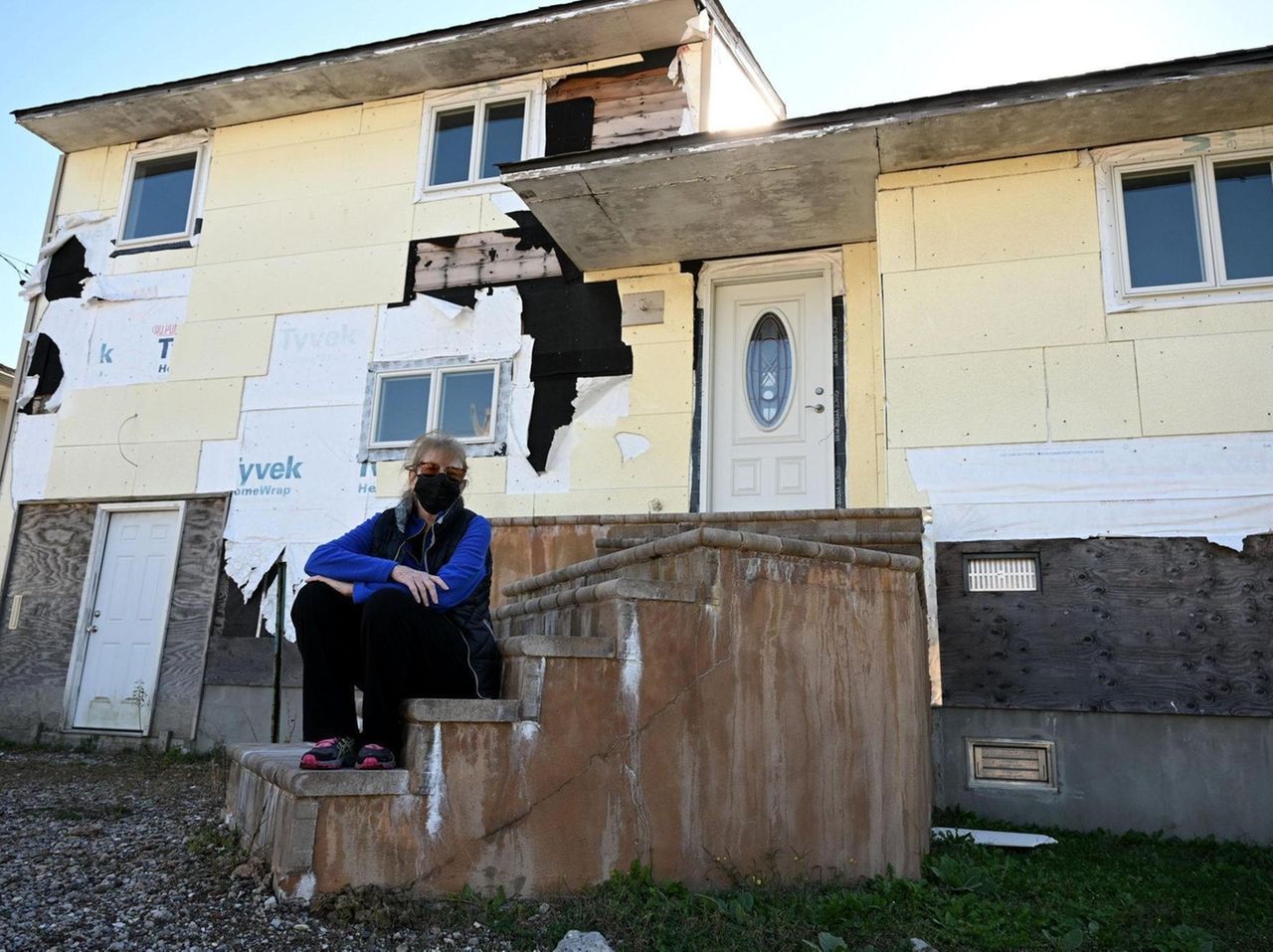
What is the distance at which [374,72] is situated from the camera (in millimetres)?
9055

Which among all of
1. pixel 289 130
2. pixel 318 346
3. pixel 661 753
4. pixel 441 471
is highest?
pixel 289 130

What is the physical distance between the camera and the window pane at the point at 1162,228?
6449 millimetres

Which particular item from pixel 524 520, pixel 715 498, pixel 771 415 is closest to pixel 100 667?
pixel 524 520

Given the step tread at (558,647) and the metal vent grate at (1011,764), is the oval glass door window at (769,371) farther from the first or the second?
the step tread at (558,647)

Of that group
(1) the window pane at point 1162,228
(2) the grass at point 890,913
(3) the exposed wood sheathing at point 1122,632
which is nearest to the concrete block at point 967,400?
(3) the exposed wood sheathing at point 1122,632

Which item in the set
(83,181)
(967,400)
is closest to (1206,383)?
(967,400)

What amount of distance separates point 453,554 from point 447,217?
5940mm

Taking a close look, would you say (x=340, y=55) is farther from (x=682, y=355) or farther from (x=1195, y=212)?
(x=1195, y=212)

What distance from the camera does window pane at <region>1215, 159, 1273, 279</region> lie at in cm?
634

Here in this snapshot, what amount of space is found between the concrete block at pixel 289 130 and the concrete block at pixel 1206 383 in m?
7.17

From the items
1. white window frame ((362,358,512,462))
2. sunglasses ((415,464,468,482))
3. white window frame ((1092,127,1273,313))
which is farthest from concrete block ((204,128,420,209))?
sunglasses ((415,464,468,482))

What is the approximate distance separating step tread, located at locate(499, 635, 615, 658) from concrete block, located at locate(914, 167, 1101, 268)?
440 centimetres

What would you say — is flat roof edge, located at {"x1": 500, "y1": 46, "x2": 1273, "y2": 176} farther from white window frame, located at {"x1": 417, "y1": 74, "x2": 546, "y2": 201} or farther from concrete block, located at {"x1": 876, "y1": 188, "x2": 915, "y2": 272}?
white window frame, located at {"x1": 417, "y1": 74, "x2": 546, "y2": 201}

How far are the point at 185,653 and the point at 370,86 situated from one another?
5.35m
